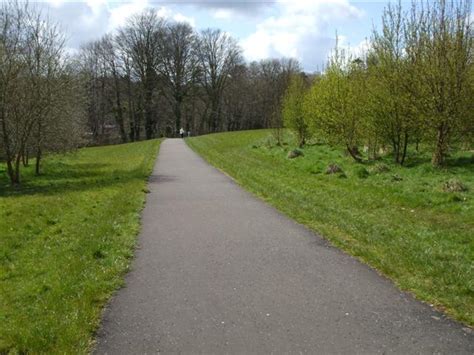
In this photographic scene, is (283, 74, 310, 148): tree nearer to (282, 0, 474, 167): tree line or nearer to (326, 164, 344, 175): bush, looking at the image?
(282, 0, 474, 167): tree line

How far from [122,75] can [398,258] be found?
60.6 meters

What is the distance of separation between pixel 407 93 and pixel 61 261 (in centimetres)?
1337

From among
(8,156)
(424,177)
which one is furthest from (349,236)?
(8,156)

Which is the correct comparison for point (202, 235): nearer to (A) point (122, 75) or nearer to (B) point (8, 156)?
(B) point (8, 156)

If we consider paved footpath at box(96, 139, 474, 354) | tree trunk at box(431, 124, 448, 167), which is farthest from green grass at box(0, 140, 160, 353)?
tree trunk at box(431, 124, 448, 167)

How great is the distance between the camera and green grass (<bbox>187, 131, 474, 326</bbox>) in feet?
19.5

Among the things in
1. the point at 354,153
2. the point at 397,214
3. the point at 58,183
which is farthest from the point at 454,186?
the point at 58,183

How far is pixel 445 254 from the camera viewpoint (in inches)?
279

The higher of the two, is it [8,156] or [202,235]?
[8,156]

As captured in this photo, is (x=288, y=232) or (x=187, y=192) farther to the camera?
(x=187, y=192)

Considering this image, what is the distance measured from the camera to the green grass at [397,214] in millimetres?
5930

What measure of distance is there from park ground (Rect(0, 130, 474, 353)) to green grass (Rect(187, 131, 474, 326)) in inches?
0.9

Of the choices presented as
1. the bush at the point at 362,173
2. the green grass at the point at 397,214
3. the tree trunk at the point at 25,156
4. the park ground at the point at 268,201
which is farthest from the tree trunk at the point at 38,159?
the bush at the point at 362,173

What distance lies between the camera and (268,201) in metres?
11.9
